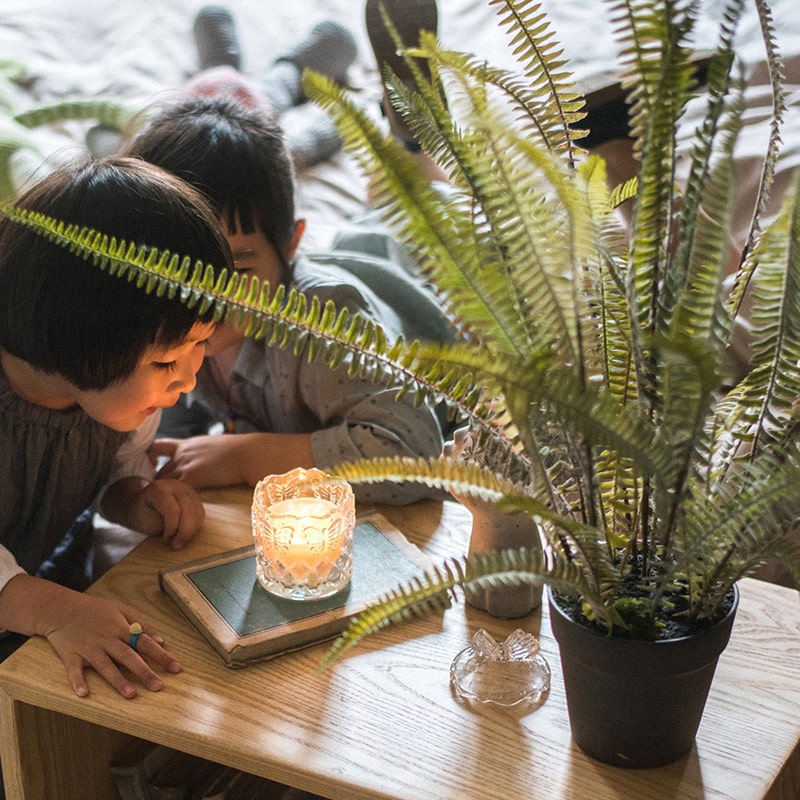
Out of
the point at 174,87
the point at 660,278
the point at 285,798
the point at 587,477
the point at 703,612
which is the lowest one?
the point at 285,798

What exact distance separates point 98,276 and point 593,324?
1.53ft

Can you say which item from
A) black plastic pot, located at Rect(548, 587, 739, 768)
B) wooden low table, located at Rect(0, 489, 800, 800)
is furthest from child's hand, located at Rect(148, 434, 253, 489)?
black plastic pot, located at Rect(548, 587, 739, 768)

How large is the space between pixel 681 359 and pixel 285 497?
0.52 meters

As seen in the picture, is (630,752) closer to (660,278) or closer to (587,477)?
(587,477)

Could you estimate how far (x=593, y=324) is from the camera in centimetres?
67

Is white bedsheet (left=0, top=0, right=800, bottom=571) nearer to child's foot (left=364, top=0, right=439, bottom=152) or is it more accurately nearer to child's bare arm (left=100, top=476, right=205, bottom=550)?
child's foot (left=364, top=0, right=439, bottom=152)

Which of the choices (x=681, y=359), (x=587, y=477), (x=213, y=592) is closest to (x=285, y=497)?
(x=213, y=592)

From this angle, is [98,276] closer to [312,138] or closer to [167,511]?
[167,511]

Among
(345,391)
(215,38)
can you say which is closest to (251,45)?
(215,38)

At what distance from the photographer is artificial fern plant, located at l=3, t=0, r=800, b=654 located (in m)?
0.57

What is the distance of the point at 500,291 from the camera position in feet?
1.93

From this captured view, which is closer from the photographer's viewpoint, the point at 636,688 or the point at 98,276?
the point at 636,688

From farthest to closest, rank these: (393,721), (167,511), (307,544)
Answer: (167,511) < (307,544) < (393,721)

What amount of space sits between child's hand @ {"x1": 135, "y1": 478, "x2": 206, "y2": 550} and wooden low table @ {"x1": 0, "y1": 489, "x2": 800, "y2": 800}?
7 cm
